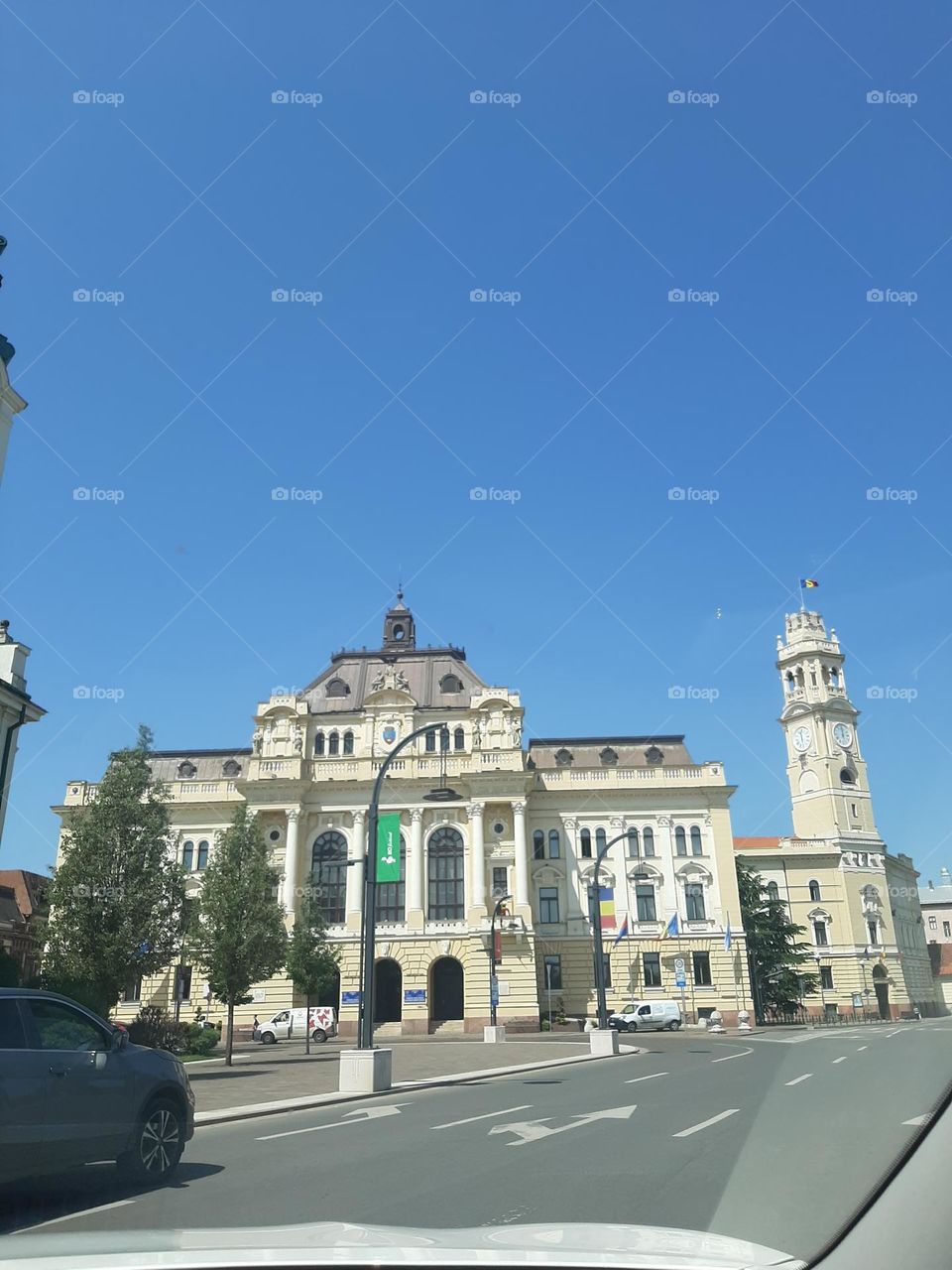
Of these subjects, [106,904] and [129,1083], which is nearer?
[129,1083]

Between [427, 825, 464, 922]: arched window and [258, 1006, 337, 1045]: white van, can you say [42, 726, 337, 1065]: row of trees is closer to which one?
[258, 1006, 337, 1045]: white van

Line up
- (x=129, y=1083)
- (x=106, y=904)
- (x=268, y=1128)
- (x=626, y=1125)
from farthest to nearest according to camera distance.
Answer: (x=106, y=904) → (x=268, y=1128) → (x=626, y=1125) → (x=129, y=1083)

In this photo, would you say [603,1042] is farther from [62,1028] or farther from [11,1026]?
[11,1026]

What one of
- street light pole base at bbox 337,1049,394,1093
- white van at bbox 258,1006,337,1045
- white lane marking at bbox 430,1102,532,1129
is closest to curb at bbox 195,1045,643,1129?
street light pole base at bbox 337,1049,394,1093

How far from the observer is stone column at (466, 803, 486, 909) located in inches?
2192

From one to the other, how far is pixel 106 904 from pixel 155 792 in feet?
13.5

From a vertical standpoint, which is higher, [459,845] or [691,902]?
[459,845]

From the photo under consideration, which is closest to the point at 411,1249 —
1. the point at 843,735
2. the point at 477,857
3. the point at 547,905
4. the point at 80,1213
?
the point at 80,1213

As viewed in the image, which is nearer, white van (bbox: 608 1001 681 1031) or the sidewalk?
the sidewalk

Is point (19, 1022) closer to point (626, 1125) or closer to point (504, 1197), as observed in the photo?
point (504, 1197)

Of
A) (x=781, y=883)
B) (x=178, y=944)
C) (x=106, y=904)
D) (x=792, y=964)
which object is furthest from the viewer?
(x=781, y=883)

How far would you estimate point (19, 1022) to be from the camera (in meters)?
7.13

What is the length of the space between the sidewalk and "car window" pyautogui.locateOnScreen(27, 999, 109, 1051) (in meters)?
6.36

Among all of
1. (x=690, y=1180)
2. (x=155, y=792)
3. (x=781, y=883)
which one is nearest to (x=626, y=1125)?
(x=690, y=1180)
